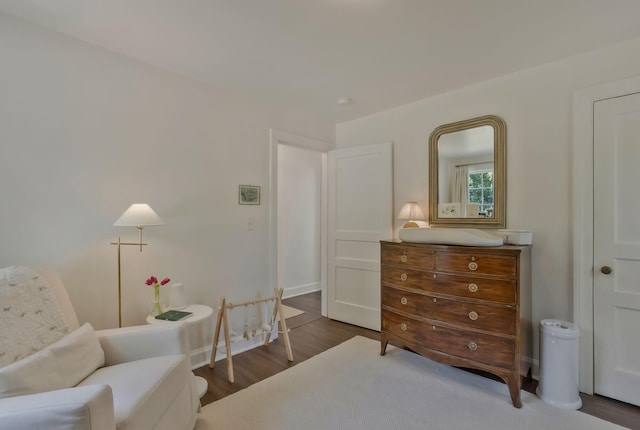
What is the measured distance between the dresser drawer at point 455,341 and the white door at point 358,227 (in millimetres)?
805

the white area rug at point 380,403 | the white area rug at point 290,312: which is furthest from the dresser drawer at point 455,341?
the white area rug at point 290,312

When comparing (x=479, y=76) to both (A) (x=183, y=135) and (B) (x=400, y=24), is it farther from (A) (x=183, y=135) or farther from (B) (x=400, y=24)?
(A) (x=183, y=135)

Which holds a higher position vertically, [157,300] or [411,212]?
[411,212]

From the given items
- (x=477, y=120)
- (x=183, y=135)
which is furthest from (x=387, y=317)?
(x=183, y=135)

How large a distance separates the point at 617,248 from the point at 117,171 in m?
3.54

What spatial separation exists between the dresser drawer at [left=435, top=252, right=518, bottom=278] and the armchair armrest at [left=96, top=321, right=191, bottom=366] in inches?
73.1

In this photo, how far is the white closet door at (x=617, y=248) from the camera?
2.01 metres

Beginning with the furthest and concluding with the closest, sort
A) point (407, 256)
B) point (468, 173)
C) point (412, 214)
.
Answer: point (412, 214) < point (468, 173) < point (407, 256)

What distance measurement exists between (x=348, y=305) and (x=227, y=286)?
1.49m

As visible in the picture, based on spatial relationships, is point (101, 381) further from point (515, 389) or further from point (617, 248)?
point (617, 248)

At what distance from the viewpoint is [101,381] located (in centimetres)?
142

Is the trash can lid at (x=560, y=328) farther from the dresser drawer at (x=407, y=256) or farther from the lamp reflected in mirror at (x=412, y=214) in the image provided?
the lamp reflected in mirror at (x=412, y=214)

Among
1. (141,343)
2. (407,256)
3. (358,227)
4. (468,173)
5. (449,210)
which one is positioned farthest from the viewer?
(358,227)

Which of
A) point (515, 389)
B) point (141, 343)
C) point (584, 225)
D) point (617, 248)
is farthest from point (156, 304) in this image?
point (617, 248)
